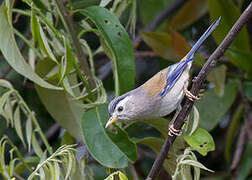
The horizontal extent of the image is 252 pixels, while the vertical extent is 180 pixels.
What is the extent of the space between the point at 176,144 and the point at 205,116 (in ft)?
2.40

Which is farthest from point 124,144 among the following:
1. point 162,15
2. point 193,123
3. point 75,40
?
point 162,15

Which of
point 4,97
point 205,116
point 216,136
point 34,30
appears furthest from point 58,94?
point 216,136

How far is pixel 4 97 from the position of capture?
2062mm

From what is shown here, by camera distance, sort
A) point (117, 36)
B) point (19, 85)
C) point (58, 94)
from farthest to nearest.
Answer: point (19, 85), point (58, 94), point (117, 36)

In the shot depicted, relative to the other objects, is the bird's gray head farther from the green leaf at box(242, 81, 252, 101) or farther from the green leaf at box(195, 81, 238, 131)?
the green leaf at box(242, 81, 252, 101)

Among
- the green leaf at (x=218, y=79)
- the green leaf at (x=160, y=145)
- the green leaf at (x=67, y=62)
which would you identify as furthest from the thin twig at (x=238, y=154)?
the green leaf at (x=67, y=62)

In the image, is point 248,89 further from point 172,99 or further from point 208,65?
point 208,65

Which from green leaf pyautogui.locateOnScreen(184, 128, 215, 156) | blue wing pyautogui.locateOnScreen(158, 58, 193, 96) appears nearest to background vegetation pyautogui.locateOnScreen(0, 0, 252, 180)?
green leaf pyautogui.locateOnScreen(184, 128, 215, 156)

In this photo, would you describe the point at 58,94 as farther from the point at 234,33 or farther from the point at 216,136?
the point at 216,136

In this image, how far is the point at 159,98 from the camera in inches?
85.4

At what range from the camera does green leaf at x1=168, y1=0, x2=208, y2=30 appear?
124 inches

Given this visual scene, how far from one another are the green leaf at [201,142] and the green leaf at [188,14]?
4.50ft

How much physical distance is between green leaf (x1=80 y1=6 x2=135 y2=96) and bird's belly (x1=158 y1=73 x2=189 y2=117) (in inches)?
7.1

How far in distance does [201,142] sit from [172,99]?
32cm
